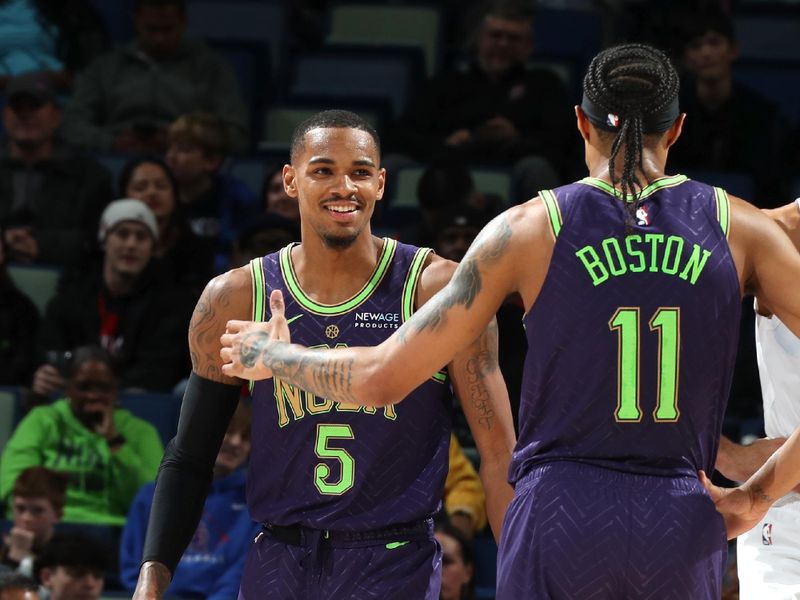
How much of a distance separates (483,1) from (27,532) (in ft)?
18.4

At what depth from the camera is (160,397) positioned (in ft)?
26.8

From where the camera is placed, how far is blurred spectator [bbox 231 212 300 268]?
8.51 m

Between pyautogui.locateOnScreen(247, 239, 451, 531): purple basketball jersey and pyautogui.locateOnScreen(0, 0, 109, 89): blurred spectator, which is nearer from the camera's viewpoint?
pyautogui.locateOnScreen(247, 239, 451, 531): purple basketball jersey

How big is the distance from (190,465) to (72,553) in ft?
8.71

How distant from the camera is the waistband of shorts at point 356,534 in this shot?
4.36 meters

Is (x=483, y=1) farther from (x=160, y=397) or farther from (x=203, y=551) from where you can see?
(x=203, y=551)

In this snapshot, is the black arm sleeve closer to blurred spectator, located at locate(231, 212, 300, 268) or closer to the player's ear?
the player's ear

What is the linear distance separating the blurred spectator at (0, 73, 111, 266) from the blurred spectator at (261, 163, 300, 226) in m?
1.06

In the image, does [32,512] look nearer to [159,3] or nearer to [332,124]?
[332,124]

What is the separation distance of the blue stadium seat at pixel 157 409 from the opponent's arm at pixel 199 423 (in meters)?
A: 3.59

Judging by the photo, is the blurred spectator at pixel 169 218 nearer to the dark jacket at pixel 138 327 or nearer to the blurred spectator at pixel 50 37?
the dark jacket at pixel 138 327

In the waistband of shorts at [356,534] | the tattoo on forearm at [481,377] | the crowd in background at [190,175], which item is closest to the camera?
the waistband of shorts at [356,534]

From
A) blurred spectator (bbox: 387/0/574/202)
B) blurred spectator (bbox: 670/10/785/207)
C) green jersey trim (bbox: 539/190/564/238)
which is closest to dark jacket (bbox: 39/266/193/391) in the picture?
blurred spectator (bbox: 387/0/574/202)

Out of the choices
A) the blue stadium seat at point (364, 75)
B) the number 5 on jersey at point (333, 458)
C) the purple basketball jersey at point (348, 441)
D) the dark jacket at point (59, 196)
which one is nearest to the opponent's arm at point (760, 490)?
the purple basketball jersey at point (348, 441)
